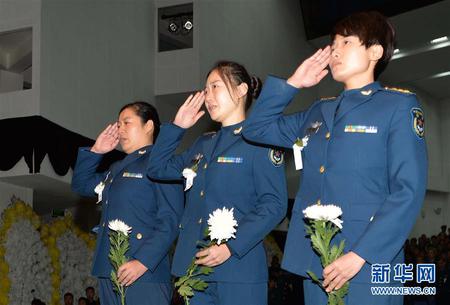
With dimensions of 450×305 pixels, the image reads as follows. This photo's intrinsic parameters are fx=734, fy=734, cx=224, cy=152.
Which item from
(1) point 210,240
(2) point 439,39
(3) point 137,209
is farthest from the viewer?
(2) point 439,39

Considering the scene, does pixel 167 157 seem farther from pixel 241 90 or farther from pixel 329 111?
pixel 329 111

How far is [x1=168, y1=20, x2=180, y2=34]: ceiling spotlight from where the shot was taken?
12.2m

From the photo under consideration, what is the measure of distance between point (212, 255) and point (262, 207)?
0.87 feet

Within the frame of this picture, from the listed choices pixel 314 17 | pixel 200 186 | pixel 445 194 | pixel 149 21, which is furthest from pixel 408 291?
pixel 445 194

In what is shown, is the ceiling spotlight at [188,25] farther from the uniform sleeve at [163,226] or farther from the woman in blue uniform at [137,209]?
the uniform sleeve at [163,226]

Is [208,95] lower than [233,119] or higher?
higher

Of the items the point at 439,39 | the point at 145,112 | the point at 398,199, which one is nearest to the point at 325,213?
the point at 398,199

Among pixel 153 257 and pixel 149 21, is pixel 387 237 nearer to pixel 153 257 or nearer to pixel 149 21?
pixel 153 257

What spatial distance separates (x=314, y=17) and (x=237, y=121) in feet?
39.3

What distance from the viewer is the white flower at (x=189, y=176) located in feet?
9.86

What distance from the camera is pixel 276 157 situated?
113 inches

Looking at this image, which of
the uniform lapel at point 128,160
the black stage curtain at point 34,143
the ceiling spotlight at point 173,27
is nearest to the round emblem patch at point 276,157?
the uniform lapel at point 128,160

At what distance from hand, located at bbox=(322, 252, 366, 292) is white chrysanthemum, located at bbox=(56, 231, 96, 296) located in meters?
9.10

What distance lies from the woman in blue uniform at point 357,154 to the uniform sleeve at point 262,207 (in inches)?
10.3
